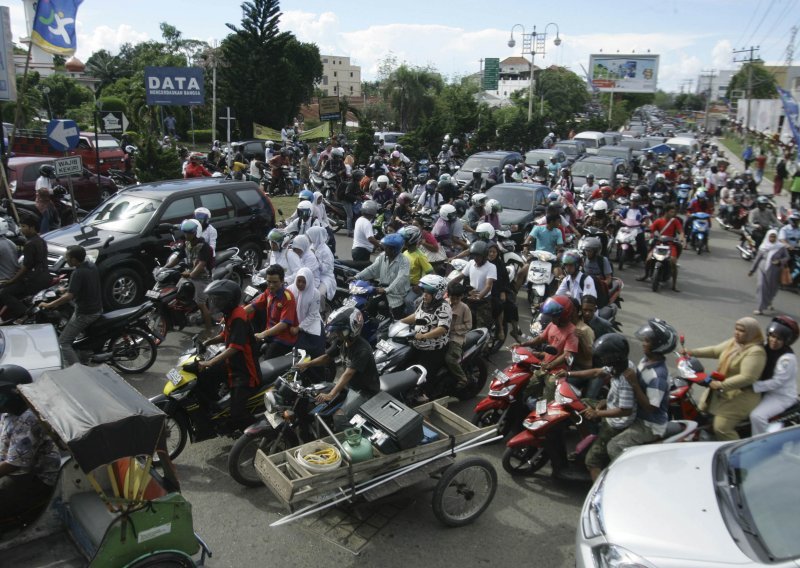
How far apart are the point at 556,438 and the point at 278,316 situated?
315cm

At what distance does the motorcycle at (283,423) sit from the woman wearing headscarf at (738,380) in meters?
3.39

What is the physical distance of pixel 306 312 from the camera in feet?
23.2

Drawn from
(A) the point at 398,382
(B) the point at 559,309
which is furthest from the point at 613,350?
(A) the point at 398,382

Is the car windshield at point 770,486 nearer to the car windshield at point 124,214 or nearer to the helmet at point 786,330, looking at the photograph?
the helmet at point 786,330

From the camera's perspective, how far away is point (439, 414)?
569cm

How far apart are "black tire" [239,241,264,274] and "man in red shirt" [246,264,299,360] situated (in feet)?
14.9

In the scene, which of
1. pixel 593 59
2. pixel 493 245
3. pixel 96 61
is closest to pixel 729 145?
pixel 593 59

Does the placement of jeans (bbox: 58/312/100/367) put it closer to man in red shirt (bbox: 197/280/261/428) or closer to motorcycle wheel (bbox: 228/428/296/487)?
man in red shirt (bbox: 197/280/261/428)

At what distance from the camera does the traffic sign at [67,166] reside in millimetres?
11477

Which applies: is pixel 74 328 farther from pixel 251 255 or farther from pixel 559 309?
pixel 559 309

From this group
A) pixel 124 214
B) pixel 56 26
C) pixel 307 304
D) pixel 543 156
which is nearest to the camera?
pixel 307 304

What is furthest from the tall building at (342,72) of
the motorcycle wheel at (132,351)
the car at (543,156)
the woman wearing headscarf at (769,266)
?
the motorcycle wheel at (132,351)

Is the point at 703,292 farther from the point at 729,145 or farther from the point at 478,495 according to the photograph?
the point at 729,145

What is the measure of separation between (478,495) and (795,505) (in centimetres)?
230
